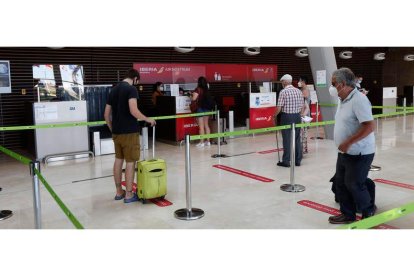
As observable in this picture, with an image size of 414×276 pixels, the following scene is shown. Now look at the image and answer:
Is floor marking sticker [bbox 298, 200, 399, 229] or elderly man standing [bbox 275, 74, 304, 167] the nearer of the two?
floor marking sticker [bbox 298, 200, 399, 229]

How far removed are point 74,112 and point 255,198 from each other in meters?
4.10

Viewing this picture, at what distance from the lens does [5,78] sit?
27.7 feet

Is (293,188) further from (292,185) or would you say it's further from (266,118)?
(266,118)

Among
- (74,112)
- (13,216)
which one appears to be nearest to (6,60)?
(74,112)

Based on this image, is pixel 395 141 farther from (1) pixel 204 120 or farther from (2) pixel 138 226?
(2) pixel 138 226

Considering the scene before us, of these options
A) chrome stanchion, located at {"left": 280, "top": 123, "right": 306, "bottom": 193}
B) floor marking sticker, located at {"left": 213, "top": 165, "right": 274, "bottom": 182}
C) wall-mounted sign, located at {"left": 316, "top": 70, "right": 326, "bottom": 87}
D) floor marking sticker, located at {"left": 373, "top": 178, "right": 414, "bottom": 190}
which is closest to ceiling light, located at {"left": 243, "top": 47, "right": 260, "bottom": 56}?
wall-mounted sign, located at {"left": 316, "top": 70, "right": 326, "bottom": 87}

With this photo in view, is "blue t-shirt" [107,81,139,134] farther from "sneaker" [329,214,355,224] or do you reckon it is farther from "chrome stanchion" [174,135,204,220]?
"sneaker" [329,214,355,224]

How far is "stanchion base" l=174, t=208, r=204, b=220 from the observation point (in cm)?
408

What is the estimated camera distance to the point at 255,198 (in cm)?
473

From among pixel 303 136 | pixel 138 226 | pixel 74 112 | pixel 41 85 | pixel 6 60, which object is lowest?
pixel 138 226

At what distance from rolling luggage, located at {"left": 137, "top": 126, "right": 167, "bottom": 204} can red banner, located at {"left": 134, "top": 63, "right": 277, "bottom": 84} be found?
21.3ft

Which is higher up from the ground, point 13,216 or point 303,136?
point 303,136

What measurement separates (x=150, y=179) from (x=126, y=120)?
27.4 inches

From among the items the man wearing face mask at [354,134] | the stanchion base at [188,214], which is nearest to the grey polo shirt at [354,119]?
the man wearing face mask at [354,134]
